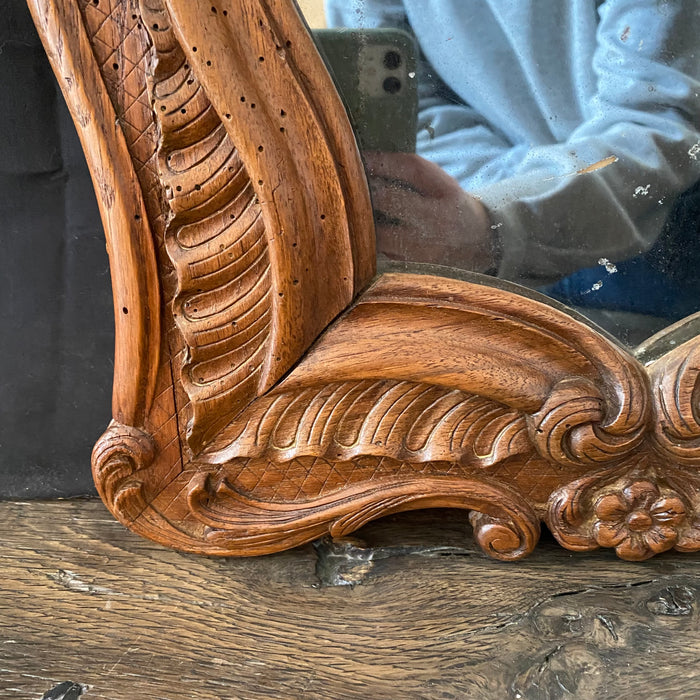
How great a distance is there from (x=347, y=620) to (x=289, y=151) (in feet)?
1.59

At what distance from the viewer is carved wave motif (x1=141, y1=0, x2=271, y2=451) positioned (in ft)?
1.94

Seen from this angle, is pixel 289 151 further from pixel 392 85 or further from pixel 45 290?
pixel 45 290

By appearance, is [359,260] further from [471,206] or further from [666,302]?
[666,302]

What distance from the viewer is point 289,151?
61 cm

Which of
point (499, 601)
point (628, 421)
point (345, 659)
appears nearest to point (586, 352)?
point (628, 421)

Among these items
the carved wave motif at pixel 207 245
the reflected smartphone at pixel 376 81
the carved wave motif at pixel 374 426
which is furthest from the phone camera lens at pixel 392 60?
the carved wave motif at pixel 374 426

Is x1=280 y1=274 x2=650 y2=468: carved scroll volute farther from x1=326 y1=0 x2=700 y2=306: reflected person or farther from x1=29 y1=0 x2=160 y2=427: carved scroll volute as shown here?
x1=29 y1=0 x2=160 y2=427: carved scroll volute

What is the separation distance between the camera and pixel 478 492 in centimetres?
70

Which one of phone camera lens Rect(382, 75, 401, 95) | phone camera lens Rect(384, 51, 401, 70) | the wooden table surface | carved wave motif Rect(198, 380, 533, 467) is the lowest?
the wooden table surface

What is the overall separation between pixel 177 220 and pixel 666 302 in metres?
0.50

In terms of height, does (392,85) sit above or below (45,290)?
above

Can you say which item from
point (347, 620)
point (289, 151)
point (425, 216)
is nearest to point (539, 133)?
point (425, 216)

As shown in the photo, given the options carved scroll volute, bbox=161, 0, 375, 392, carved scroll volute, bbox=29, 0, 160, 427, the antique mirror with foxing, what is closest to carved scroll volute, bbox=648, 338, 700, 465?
the antique mirror with foxing

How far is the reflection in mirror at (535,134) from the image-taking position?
0.62 m
